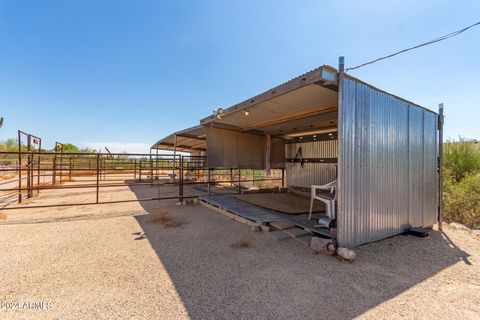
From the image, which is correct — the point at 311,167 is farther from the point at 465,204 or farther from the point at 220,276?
the point at 220,276

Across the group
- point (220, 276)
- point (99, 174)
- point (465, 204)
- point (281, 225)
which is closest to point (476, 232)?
point (465, 204)

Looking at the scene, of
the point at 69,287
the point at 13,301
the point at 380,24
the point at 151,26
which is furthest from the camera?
the point at 151,26

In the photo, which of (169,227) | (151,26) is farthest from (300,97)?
(151,26)

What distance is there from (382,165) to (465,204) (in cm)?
403

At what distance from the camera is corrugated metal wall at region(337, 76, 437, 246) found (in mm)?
2801

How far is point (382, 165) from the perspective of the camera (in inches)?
129

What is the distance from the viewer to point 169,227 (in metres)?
3.99

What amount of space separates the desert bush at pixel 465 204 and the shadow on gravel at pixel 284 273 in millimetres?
1840

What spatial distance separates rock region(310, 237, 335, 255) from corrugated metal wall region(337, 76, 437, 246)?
5.6 inches

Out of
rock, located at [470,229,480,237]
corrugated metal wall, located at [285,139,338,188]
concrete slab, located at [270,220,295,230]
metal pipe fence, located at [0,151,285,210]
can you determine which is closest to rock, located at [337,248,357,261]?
concrete slab, located at [270,220,295,230]

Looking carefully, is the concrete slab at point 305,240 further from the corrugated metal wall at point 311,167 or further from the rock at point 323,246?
the corrugated metal wall at point 311,167

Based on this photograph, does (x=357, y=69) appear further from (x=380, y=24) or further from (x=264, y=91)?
(x=380, y=24)

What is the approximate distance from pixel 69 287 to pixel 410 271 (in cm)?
385

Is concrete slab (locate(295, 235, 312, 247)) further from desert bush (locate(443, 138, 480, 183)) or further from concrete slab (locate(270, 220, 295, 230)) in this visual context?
desert bush (locate(443, 138, 480, 183))
